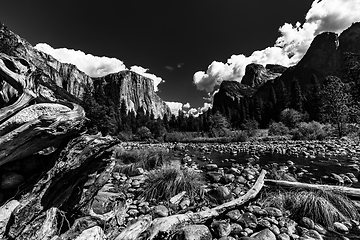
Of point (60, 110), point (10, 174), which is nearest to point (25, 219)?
point (10, 174)

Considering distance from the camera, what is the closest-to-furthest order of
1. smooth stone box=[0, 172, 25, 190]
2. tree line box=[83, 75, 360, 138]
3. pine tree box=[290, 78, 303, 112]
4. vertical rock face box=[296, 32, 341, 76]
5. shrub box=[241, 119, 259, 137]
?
smooth stone box=[0, 172, 25, 190]
tree line box=[83, 75, 360, 138]
shrub box=[241, 119, 259, 137]
pine tree box=[290, 78, 303, 112]
vertical rock face box=[296, 32, 341, 76]

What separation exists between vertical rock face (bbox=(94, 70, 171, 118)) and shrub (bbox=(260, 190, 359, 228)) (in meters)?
155

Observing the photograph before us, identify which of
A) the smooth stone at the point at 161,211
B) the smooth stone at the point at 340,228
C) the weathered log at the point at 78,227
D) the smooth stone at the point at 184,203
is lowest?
the smooth stone at the point at 340,228

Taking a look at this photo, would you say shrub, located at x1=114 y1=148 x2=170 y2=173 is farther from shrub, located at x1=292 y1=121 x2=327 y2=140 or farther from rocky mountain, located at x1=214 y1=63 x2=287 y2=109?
rocky mountain, located at x1=214 y1=63 x2=287 y2=109

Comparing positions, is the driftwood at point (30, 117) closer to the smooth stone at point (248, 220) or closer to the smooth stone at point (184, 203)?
the smooth stone at point (184, 203)

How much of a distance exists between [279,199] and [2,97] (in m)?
5.23

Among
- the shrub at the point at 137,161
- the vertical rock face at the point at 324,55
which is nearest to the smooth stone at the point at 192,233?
the shrub at the point at 137,161

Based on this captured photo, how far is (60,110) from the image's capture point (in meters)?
2.27

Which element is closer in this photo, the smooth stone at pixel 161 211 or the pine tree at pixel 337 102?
the smooth stone at pixel 161 211

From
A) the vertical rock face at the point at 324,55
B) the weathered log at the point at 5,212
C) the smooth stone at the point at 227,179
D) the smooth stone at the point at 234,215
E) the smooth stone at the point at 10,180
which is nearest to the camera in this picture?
the weathered log at the point at 5,212

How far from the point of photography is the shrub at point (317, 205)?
2871 mm

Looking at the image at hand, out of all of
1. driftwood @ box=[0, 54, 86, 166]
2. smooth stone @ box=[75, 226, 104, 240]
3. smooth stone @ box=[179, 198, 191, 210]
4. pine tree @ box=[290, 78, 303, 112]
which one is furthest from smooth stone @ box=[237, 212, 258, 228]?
pine tree @ box=[290, 78, 303, 112]

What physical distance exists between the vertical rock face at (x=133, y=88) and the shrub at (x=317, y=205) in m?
155

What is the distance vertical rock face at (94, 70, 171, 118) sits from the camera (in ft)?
517
